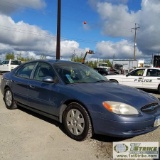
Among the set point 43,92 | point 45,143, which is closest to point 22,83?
point 43,92

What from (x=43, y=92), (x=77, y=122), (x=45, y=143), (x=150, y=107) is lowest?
(x=45, y=143)

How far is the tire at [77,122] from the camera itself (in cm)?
457

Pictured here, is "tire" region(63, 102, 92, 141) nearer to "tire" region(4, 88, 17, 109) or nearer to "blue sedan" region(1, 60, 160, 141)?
"blue sedan" region(1, 60, 160, 141)

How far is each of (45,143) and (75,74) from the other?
5.56 ft

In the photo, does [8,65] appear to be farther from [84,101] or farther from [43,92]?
[84,101]

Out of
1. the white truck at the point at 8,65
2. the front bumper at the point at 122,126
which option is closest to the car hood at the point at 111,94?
the front bumper at the point at 122,126

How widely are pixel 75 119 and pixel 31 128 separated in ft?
3.73

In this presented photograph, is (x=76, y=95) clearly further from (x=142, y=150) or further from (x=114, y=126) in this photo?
(x=142, y=150)

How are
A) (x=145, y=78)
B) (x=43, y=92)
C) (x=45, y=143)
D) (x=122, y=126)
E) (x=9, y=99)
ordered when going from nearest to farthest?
(x=122, y=126) < (x=45, y=143) < (x=43, y=92) < (x=9, y=99) < (x=145, y=78)

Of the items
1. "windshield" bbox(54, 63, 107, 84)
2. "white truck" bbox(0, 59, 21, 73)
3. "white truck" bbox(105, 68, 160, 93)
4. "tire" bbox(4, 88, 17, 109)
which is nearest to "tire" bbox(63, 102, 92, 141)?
"windshield" bbox(54, 63, 107, 84)

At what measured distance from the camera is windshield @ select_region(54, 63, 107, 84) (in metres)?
5.46

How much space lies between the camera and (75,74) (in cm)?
567

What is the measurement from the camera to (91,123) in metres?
4.55

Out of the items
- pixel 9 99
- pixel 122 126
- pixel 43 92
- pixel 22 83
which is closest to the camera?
pixel 122 126
